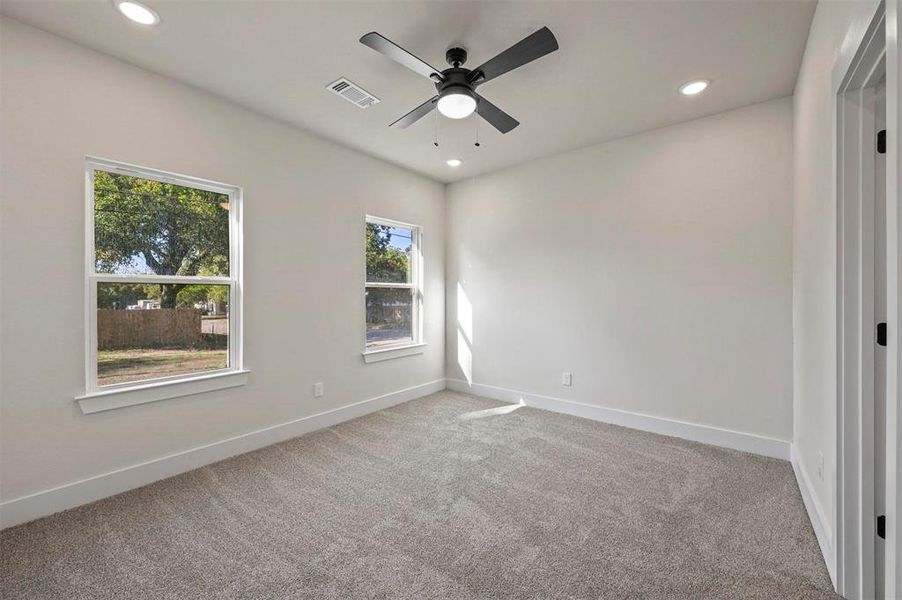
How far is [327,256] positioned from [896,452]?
3634 millimetres

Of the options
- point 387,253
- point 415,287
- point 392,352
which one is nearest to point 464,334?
point 415,287

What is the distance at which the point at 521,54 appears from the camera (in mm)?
1954

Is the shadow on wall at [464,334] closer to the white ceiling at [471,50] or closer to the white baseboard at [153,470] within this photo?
the white baseboard at [153,470]

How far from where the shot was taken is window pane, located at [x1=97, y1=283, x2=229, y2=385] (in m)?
2.50

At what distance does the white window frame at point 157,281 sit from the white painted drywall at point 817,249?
360 centimetres

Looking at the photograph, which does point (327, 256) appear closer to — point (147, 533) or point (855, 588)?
point (147, 533)

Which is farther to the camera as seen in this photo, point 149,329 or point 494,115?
point 149,329

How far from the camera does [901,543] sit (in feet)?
3.14

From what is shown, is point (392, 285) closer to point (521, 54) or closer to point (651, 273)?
point (651, 273)

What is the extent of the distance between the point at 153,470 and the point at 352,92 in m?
2.93

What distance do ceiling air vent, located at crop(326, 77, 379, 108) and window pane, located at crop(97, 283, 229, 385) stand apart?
173 centimetres

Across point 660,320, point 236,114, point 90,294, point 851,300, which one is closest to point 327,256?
point 236,114

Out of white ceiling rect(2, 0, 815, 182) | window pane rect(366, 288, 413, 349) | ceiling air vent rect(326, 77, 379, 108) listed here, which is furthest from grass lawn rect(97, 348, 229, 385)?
ceiling air vent rect(326, 77, 379, 108)

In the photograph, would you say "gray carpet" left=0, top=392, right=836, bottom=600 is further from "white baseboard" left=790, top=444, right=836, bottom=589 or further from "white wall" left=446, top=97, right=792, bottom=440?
"white wall" left=446, top=97, right=792, bottom=440
